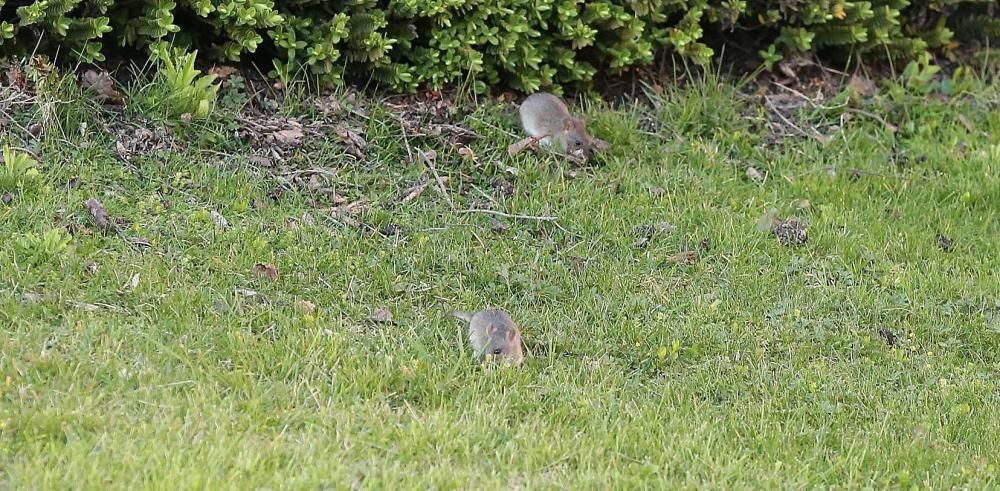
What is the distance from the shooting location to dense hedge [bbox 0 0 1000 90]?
6.37 metres

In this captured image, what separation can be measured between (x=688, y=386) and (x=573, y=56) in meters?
3.02

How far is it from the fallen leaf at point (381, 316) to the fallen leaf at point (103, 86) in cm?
225

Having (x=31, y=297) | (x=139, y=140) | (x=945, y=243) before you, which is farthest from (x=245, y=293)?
(x=945, y=243)

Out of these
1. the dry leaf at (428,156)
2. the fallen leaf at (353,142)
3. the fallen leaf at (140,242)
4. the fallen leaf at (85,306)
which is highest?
the fallen leaf at (85,306)

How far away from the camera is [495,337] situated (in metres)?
4.85

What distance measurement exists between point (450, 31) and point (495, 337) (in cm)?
268

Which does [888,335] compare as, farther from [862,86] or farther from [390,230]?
[862,86]

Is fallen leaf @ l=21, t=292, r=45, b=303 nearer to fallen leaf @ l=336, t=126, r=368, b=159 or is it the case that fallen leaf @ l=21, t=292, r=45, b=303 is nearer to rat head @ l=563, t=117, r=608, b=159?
fallen leaf @ l=336, t=126, r=368, b=159

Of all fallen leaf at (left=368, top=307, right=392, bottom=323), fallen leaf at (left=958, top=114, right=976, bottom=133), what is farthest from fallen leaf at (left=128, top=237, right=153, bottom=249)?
fallen leaf at (left=958, top=114, right=976, bottom=133)

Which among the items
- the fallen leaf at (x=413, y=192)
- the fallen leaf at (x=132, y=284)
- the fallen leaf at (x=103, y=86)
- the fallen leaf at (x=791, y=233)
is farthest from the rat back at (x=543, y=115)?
the fallen leaf at (x=132, y=284)

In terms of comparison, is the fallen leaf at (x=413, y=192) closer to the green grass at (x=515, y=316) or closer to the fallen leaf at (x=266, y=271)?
the green grass at (x=515, y=316)

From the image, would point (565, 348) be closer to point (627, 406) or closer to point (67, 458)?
point (627, 406)

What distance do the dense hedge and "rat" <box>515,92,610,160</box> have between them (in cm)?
40

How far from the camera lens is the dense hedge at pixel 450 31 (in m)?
6.37
